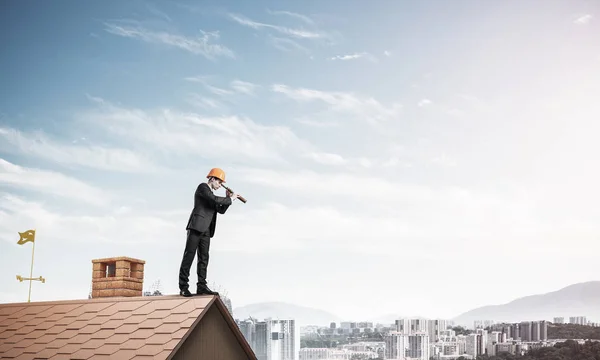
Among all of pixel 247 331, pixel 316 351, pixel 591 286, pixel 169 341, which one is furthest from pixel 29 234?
pixel 591 286

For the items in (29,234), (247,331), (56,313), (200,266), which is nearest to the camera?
(200,266)

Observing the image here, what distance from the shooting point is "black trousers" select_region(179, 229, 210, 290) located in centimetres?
826

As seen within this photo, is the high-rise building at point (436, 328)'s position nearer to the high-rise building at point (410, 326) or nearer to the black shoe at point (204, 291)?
→ the high-rise building at point (410, 326)

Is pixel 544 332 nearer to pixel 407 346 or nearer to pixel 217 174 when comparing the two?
pixel 407 346

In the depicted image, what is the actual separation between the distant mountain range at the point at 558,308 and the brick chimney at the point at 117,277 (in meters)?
38.5

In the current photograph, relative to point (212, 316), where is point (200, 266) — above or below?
above

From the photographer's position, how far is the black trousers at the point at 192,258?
8.26 meters

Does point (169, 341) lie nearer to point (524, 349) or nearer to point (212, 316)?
point (212, 316)

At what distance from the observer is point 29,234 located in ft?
36.3

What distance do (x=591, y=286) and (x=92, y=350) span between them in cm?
4615

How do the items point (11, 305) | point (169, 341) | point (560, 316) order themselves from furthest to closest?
point (560, 316)
point (11, 305)
point (169, 341)

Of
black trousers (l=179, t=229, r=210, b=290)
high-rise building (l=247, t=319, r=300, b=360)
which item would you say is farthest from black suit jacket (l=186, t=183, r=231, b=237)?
high-rise building (l=247, t=319, r=300, b=360)

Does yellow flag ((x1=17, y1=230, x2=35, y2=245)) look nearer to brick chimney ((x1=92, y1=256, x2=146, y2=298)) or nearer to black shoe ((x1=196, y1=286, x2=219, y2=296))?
brick chimney ((x1=92, y1=256, x2=146, y2=298))

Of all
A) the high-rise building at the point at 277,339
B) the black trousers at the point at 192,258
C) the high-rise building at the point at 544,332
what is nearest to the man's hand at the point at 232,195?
the black trousers at the point at 192,258
